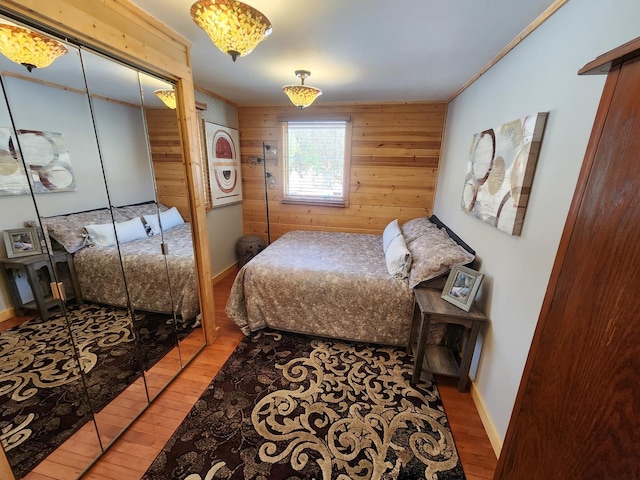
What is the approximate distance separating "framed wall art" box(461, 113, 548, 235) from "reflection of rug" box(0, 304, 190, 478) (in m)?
2.44

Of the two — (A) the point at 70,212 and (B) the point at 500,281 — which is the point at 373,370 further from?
(A) the point at 70,212

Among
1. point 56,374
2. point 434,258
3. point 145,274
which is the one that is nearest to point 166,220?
point 145,274

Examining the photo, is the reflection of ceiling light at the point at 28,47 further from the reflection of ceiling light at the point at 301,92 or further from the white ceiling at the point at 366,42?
the reflection of ceiling light at the point at 301,92

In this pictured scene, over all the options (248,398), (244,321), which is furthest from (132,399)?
(244,321)

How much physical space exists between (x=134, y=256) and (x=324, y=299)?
1.44m

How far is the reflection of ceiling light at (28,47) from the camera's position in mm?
1039

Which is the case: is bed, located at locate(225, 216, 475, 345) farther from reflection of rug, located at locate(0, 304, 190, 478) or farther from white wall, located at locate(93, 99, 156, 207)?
white wall, located at locate(93, 99, 156, 207)

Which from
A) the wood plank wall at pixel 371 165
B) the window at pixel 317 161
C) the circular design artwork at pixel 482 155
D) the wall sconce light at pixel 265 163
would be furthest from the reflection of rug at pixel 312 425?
the wall sconce light at pixel 265 163

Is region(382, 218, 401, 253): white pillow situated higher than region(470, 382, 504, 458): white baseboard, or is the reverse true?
region(382, 218, 401, 253): white pillow

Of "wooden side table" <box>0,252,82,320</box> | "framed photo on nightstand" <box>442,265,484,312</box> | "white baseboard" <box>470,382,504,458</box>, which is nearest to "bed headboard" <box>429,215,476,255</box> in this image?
"framed photo on nightstand" <box>442,265,484,312</box>

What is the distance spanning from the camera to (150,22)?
1559 mm

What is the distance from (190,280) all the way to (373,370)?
1658mm

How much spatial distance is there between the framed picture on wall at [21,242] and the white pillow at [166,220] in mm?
636

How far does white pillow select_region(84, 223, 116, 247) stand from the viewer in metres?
1.54
